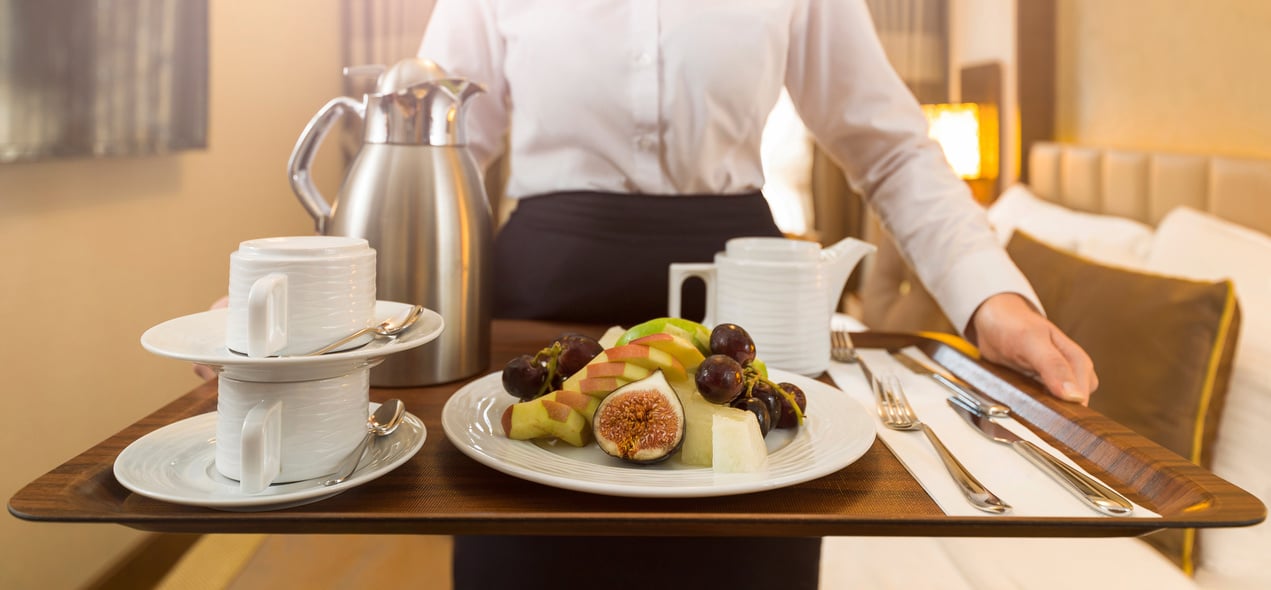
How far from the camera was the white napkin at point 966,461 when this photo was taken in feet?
1.97

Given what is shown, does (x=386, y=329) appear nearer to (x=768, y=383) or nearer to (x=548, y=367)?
(x=548, y=367)

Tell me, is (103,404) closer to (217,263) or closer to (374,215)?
(217,263)

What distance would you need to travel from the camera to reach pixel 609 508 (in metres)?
0.59

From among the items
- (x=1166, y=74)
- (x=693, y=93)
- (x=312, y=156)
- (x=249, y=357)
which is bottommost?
(x=249, y=357)

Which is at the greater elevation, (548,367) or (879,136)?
(879,136)

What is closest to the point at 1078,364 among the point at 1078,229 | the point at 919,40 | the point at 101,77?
the point at 1078,229

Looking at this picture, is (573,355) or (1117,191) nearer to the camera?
(573,355)

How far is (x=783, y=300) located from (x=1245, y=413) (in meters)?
0.97

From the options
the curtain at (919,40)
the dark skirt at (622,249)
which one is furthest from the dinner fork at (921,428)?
the curtain at (919,40)

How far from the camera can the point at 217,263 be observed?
2625mm

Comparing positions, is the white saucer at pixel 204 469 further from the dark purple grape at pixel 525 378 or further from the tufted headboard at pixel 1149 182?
the tufted headboard at pixel 1149 182

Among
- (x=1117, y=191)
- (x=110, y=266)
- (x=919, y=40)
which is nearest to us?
(x=110, y=266)

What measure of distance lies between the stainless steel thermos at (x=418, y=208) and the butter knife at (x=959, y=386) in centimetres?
47

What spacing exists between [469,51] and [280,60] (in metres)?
2.11
